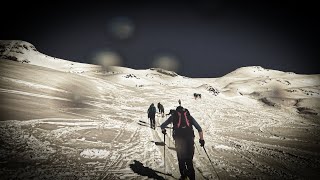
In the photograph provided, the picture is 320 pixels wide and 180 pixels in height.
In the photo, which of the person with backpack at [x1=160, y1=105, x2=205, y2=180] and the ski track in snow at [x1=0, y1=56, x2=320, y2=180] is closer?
the person with backpack at [x1=160, y1=105, x2=205, y2=180]

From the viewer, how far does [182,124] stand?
742 cm

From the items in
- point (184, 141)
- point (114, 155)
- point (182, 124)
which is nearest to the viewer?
point (184, 141)

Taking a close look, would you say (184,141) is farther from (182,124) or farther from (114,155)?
(114,155)

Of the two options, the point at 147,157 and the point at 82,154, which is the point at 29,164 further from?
the point at 147,157

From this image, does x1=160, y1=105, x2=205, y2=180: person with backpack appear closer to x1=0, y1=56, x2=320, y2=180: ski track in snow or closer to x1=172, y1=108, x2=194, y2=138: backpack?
x1=172, y1=108, x2=194, y2=138: backpack

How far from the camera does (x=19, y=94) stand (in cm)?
2419

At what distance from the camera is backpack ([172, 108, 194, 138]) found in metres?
7.36

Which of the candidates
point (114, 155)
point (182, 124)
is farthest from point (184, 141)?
A: point (114, 155)

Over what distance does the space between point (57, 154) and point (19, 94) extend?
17.3m

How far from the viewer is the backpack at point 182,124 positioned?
736 cm

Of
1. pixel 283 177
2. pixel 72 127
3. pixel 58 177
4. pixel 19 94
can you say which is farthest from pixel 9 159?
pixel 19 94

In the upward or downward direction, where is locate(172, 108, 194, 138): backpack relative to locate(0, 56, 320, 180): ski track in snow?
upward

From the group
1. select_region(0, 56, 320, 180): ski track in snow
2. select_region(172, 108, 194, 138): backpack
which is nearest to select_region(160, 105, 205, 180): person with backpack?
select_region(172, 108, 194, 138): backpack

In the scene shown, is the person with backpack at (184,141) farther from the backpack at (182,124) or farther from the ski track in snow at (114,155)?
the ski track in snow at (114,155)
